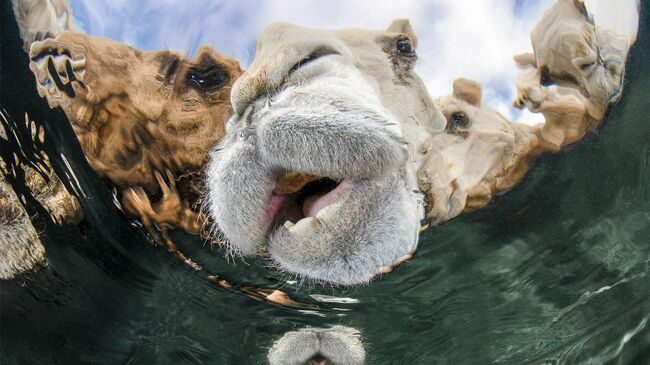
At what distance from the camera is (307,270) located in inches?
52.9

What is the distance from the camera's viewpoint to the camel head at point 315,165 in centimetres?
119

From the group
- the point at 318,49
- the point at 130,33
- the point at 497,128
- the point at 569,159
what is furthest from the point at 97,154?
the point at 569,159

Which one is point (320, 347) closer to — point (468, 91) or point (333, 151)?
point (468, 91)

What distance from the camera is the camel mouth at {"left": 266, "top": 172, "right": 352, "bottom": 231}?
1.28m

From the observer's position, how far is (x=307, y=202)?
1363 millimetres

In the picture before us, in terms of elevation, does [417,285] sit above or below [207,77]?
below

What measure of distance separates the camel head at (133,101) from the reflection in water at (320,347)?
98cm

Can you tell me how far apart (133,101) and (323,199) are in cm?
80

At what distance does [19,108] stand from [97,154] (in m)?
0.33

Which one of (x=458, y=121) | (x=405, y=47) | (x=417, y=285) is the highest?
(x=405, y=47)

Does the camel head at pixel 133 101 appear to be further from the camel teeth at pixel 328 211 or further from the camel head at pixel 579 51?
the camel head at pixel 579 51

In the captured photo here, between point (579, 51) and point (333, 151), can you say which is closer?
point (333, 151)

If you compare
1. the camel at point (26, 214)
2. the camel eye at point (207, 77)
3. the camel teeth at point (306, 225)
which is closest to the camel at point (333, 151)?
the camel teeth at point (306, 225)

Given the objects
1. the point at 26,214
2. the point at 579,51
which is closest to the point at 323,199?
the point at 579,51
